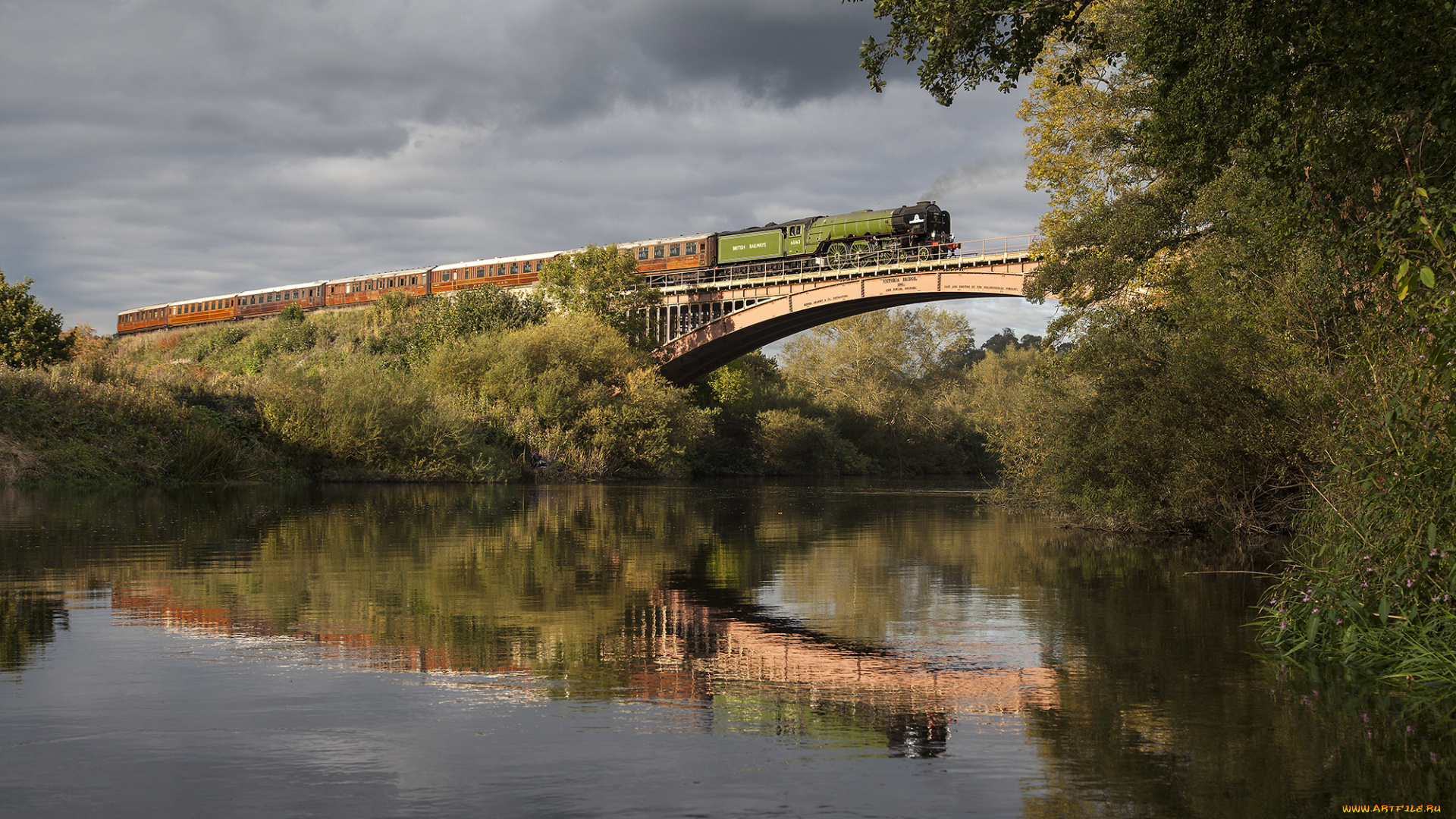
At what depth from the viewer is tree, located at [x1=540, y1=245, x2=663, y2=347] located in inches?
2215

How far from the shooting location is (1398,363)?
7.73 m

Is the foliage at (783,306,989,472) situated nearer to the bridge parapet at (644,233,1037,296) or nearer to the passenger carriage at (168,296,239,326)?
the bridge parapet at (644,233,1037,296)

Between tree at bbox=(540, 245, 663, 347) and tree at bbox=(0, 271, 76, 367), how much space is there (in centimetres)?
2252

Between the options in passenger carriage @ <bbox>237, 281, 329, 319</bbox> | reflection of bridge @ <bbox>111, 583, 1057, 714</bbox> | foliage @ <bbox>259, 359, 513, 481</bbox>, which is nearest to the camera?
reflection of bridge @ <bbox>111, 583, 1057, 714</bbox>

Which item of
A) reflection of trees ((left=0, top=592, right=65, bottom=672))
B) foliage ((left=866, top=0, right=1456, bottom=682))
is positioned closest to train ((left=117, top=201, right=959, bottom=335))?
foliage ((left=866, top=0, right=1456, bottom=682))

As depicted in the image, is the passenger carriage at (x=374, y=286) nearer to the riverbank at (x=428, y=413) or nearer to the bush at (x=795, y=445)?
the riverbank at (x=428, y=413)

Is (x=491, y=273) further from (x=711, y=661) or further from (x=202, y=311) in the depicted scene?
(x=711, y=661)

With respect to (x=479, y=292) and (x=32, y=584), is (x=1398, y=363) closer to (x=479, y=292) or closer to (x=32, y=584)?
(x=32, y=584)

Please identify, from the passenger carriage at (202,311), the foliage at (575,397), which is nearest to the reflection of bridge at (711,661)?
the foliage at (575,397)

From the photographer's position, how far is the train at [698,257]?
5200 centimetres

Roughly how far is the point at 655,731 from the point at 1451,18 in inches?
287

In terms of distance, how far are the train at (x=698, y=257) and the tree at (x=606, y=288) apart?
3267 millimetres

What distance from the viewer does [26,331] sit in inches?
1768

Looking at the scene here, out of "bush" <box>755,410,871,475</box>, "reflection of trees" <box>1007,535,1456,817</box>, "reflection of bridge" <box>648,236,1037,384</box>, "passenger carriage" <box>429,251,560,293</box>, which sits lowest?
"reflection of trees" <box>1007,535,1456,817</box>
